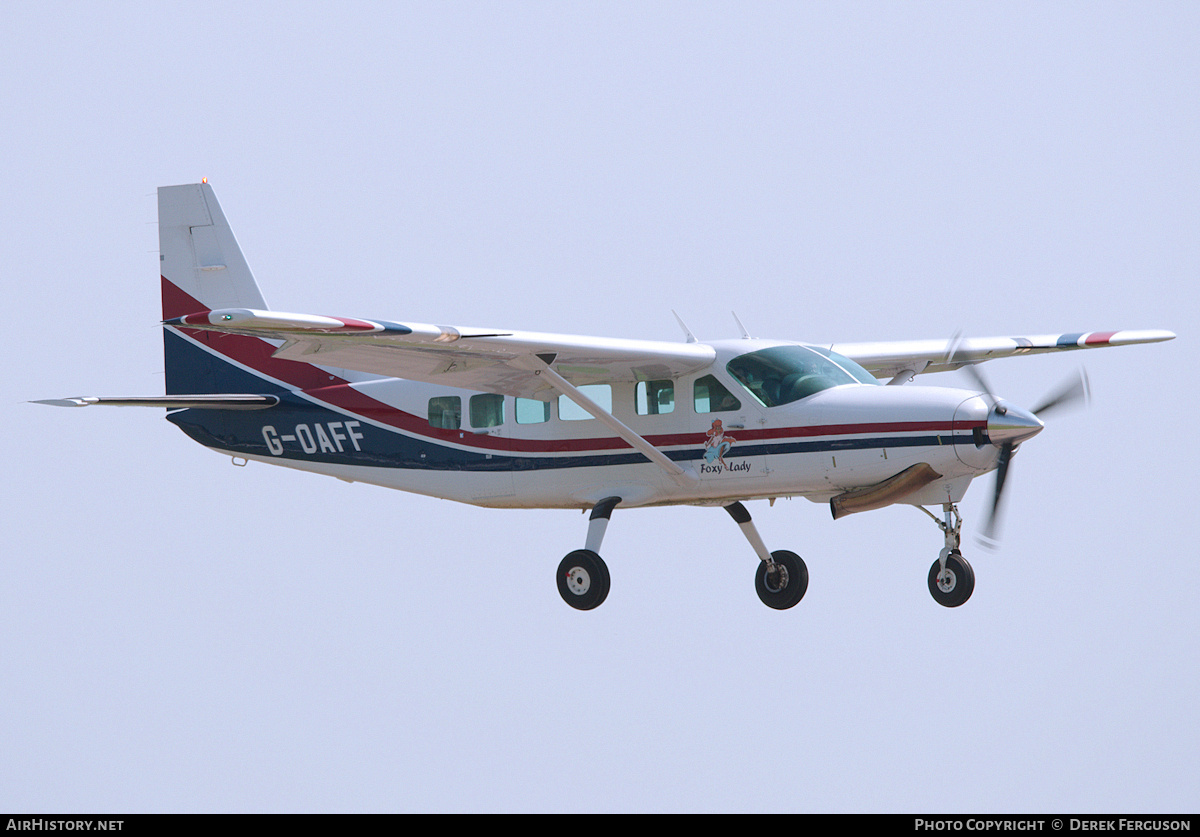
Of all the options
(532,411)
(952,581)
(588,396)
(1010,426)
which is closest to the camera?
(1010,426)

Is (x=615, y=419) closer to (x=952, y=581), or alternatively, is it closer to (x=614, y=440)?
(x=614, y=440)

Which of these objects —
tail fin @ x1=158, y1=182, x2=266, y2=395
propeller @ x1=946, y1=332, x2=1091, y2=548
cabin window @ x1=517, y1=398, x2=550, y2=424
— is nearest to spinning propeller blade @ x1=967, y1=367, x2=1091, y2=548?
propeller @ x1=946, y1=332, x2=1091, y2=548

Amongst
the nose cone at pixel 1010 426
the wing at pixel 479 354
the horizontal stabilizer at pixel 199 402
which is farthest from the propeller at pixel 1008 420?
the horizontal stabilizer at pixel 199 402

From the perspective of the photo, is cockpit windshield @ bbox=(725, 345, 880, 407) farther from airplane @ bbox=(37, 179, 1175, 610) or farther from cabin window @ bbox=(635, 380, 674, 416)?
cabin window @ bbox=(635, 380, 674, 416)

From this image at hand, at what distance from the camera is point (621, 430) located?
57.0 ft

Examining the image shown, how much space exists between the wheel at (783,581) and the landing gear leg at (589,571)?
7.85ft

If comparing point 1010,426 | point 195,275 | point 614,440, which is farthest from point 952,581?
point 195,275

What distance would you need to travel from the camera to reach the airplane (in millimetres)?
16422

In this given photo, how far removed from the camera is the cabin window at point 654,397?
17.6 meters

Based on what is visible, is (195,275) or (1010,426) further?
(195,275)

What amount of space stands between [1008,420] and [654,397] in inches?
156

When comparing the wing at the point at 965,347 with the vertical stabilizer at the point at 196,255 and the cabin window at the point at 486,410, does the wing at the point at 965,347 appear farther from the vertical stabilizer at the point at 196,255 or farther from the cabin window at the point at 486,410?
the vertical stabilizer at the point at 196,255

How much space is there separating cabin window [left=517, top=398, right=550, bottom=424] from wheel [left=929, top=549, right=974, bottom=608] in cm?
481

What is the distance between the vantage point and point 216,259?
68.7 ft
